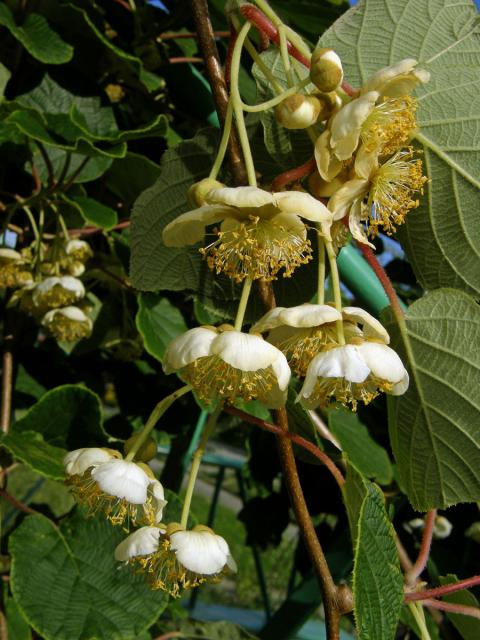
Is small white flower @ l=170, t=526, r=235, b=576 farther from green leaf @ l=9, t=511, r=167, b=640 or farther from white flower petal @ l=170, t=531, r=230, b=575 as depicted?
green leaf @ l=9, t=511, r=167, b=640

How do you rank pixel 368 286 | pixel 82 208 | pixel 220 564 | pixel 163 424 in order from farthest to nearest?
pixel 163 424 → pixel 82 208 → pixel 368 286 → pixel 220 564

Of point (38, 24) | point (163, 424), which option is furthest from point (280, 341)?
point (163, 424)

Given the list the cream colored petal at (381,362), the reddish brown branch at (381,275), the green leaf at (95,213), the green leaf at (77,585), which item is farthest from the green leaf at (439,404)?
the green leaf at (95,213)

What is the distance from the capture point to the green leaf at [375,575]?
0.59 m

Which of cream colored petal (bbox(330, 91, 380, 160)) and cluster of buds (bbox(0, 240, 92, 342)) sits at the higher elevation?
cream colored petal (bbox(330, 91, 380, 160))

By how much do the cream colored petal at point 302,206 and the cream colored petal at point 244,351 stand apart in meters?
0.12

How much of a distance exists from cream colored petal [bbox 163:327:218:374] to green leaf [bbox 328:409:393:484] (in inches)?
31.7

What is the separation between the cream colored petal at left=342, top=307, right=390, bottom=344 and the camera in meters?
0.69

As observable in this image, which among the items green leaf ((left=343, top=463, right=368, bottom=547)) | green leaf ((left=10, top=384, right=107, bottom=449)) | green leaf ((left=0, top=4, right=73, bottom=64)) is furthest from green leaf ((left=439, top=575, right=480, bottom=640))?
green leaf ((left=0, top=4, right=73, bottom=64))

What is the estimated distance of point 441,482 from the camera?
31.9 inches

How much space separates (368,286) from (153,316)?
46 cm

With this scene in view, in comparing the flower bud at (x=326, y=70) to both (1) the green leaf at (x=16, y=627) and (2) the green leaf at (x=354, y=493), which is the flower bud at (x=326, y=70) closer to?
(2) the green leaf at (x=354, y=493)

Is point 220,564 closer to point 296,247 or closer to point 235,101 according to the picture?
point 296,247

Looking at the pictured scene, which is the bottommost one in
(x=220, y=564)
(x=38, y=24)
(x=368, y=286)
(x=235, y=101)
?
(x=220, y=564)
